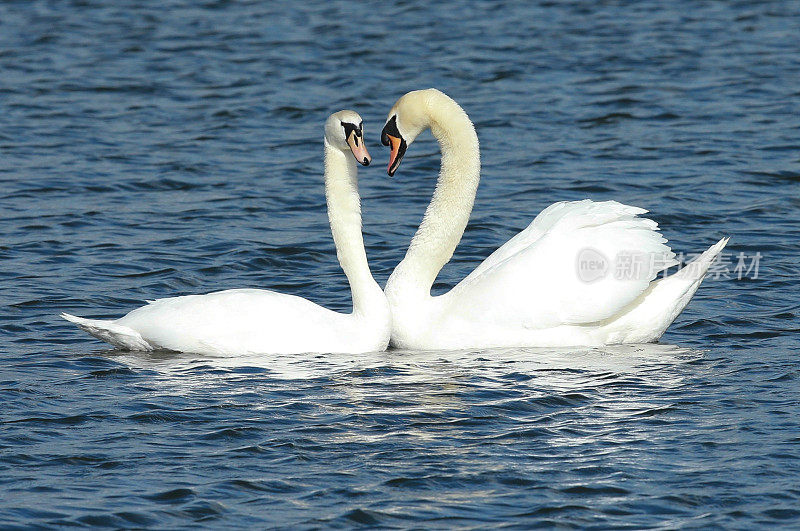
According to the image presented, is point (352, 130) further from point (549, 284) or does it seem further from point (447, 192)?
point (549, 284)

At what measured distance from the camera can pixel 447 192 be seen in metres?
10.5

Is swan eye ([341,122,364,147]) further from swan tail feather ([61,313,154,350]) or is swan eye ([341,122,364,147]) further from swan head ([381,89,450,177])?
swan tail feather ([61,313,154,350])

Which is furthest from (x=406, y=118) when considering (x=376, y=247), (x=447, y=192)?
(x=376, y=247)

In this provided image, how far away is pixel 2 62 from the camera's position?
68.7 feet

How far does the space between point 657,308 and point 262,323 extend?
2684 millimetres

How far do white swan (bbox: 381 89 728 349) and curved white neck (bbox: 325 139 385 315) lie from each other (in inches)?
14.9

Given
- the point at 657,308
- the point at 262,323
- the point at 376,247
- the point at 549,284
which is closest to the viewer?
the point at 262,323

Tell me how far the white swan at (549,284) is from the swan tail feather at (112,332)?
5.60 ft

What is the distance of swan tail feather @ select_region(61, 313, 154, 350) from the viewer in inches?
372

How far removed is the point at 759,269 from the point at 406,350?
3513mm

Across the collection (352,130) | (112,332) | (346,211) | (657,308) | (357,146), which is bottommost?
(112,332)

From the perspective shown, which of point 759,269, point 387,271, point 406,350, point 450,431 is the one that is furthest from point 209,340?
point 759,269

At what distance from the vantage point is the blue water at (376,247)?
281 inches

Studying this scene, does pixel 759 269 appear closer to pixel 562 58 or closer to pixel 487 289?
pixel 487 289
